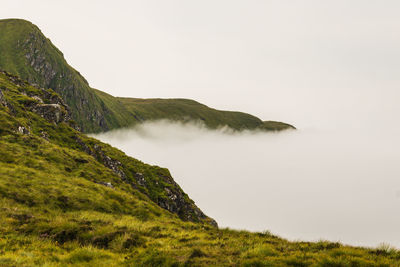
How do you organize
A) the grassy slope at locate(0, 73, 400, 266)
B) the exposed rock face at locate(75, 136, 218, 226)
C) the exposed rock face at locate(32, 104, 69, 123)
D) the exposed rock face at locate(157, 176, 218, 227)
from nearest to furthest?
the grassy slope at locate(0, 73, 400, 266) → the exposed rock face at locate(75, 136, 218, 226) → the exposed rock face at locate(32, 104, 69, 123) → the exposed rock face at locate(157, 176, 218, 227)

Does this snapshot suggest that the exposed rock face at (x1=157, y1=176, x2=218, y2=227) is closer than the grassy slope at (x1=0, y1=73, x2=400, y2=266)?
No

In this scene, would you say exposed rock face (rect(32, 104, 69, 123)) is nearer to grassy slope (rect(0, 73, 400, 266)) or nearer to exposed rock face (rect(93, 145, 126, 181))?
exposed rock face (rect(93, 145, 126, 181))

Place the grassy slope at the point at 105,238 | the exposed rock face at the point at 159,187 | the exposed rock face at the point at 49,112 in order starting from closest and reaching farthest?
the grassy slope at the point at 105,238 → the exposed rock face at the point at 159,187 → the exposed rock face at the point at 49,112

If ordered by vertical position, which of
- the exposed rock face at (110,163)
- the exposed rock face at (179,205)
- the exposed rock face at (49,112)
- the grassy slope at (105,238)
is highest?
the exposed rock face at (49,112)

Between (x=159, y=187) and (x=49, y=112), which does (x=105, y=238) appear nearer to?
(x=159, y=187)

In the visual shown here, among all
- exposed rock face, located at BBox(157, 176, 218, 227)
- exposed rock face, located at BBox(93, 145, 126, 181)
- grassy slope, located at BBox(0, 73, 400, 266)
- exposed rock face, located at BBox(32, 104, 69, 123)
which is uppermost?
exposed rock face, located at BBox(32, 104, 69, 123)

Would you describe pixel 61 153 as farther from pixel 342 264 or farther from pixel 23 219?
pixel 342 264

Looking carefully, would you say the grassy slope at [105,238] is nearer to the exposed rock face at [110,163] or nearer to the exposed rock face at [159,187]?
the exposed rock face at [110,163]

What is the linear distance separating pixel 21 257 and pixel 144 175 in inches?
2707

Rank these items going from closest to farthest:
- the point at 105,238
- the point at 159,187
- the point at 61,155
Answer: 1. the point at 105,238
2. the point at 61,155
3. the point at 159,187

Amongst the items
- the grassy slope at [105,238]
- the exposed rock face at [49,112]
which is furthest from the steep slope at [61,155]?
the grassy slope at [105,238]

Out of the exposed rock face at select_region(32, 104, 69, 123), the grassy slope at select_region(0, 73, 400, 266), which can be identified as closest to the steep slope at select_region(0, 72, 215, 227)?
the exposed rock face at select_region(32, 104, 69, 123)

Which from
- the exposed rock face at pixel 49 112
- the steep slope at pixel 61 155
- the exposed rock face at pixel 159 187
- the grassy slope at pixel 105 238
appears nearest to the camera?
the grassy slope at pixel 105 238

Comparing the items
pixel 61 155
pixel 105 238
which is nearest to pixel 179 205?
pixel 61 155
